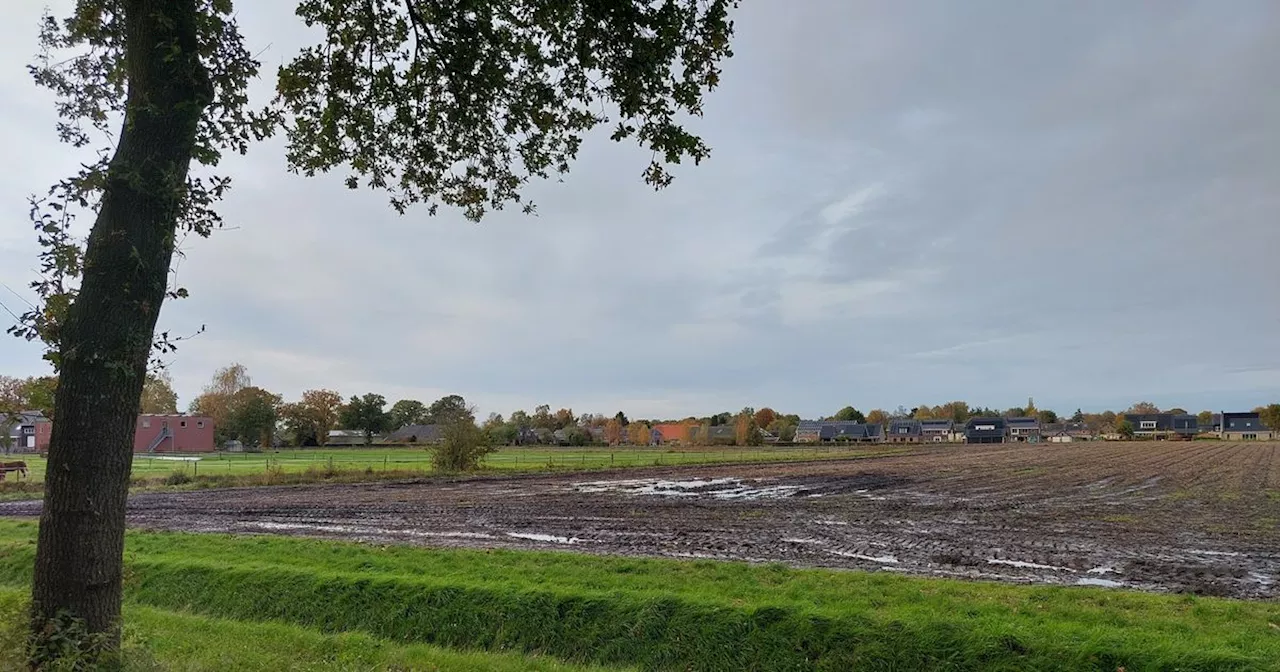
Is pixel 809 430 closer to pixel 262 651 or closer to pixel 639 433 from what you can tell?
pixel 639 433

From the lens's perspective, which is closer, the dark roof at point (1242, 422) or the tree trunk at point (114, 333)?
the tree trunk at point (114, 333)

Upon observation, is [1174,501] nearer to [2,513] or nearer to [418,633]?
[418,633]

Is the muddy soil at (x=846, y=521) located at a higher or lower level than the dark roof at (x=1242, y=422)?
lower

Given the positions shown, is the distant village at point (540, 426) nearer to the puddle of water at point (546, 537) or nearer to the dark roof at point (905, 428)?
the dark roof at point (905, 428)

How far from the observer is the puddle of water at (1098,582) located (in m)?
11.4

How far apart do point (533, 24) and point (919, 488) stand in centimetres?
3149

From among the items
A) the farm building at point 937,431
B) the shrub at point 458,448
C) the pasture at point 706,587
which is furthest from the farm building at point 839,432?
the pasture at point 706,587

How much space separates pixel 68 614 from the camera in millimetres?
4668

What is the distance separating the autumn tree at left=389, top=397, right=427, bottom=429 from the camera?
477 feet

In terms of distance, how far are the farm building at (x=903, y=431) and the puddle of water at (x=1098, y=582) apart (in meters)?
161

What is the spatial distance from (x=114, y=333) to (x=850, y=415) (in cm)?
19042

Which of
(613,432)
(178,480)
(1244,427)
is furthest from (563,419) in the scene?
(1244,427)

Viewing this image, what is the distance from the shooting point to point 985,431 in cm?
15400

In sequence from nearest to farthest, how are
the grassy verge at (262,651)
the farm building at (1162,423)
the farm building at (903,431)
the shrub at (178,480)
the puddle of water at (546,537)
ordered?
the grassy verge at (262,651) → the puddle of water at (546,537) → the shrub at (178,480) → the farm building at (903,431) → the farm building at (1162,423)
